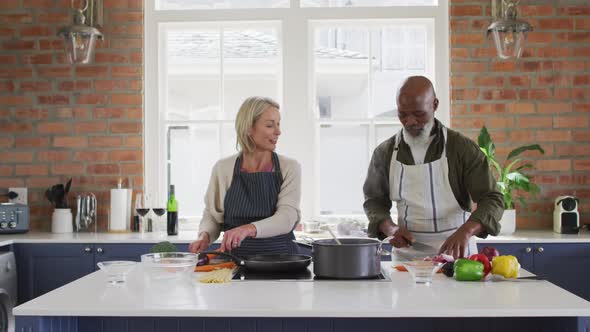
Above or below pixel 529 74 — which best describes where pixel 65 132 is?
below

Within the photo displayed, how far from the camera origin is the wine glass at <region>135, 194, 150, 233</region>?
448cm

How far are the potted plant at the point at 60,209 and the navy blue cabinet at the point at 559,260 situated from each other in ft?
9.02

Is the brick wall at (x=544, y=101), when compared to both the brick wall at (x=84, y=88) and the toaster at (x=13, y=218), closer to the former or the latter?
the brick wall at (x=84, y=88)

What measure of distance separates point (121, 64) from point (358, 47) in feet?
5.65

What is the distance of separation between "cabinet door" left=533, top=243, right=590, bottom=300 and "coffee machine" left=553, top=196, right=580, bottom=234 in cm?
31

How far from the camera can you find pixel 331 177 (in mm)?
4855

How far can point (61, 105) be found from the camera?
4789 mm

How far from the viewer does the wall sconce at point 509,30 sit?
155 inches

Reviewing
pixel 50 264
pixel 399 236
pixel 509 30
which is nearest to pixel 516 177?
pixel 509 30

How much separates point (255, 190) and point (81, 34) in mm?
1886

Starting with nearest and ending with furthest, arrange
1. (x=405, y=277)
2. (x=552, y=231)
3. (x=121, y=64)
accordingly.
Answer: (x=405, y=277) → (x=552, y=231) → (x=121, y=64)

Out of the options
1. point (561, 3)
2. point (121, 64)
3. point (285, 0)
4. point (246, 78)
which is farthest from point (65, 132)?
point (561, 3)

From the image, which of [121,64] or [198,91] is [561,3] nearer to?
[198,91]

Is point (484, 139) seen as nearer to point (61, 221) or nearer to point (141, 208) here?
point (141, 208)
